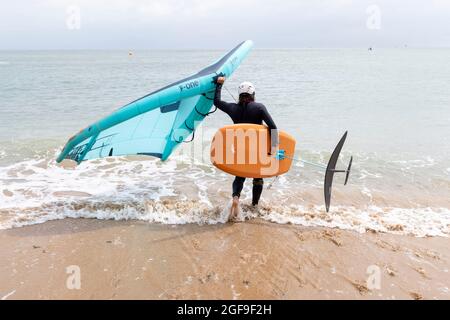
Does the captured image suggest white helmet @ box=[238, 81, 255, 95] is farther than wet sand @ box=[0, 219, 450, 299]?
Yes

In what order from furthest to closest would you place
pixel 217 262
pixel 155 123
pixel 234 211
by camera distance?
pixel 155 123, pixel 234 211, pixel 217 262

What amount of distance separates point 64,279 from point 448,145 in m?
8.97

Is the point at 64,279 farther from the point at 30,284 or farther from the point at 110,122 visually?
the point at 110,122

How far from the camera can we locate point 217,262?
3.72 meters

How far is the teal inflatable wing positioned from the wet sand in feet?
3.65

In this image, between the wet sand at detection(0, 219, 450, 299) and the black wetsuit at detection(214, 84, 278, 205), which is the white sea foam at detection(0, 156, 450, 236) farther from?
the black wetsuit at detection(214, 84, 278, 205)

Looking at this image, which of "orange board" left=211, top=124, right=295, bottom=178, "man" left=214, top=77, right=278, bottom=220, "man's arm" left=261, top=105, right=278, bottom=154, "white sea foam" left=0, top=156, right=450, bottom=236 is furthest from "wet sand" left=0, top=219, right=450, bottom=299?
"man's arm" left=261, top=105, right=278, bottom=154

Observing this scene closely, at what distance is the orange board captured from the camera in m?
4.51

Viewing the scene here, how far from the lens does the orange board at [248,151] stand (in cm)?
451

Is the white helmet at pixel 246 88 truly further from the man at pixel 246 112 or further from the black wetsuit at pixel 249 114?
the black wetsuit at pixel 249 114

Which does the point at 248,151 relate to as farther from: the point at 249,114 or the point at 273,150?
the point at 249,114

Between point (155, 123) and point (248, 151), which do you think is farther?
point (155, 123)

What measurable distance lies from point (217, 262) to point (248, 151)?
1446 mm

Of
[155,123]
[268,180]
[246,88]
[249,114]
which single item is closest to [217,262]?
[249,114]
